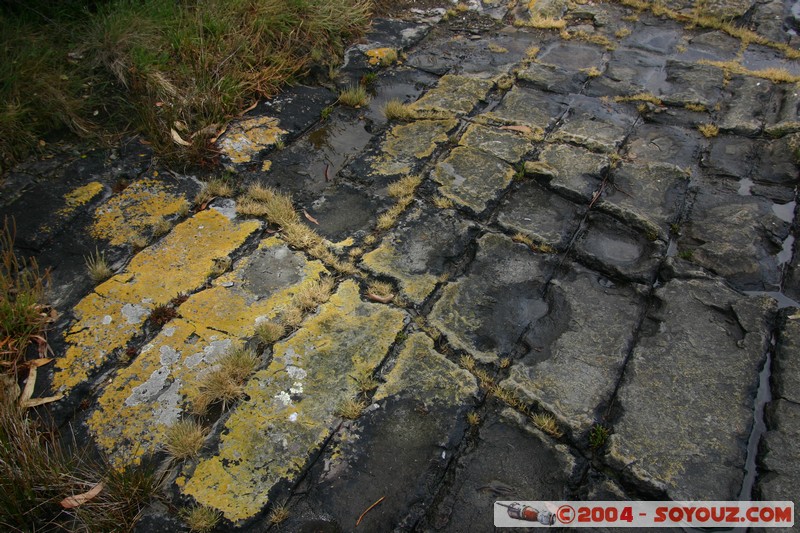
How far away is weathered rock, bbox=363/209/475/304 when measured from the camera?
9.91 feet

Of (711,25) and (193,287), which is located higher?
(711,25)

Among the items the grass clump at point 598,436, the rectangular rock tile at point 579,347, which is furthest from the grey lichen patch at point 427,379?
the grass clump at point 598,436

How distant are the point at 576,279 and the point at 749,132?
2.14 metres

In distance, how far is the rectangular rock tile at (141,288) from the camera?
2641mm

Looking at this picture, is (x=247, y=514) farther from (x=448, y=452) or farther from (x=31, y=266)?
(x=31, y=266)

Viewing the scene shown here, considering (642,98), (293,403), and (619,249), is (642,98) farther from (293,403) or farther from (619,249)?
(293,403)

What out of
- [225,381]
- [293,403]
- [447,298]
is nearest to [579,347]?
[447,298]

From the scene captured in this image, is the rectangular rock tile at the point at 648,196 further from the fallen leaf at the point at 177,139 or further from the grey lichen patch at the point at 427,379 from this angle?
the fallen leaf at the point at 177,139

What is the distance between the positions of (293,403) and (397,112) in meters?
2.57

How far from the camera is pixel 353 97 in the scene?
432 cm

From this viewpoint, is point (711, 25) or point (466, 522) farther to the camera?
point (711, 25)

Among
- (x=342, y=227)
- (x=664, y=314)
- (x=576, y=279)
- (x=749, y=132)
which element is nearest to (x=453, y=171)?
(x=342, y=227)

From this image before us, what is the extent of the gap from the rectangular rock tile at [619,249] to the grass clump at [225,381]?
1.93 m

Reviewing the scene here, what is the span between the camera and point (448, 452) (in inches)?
91.1
